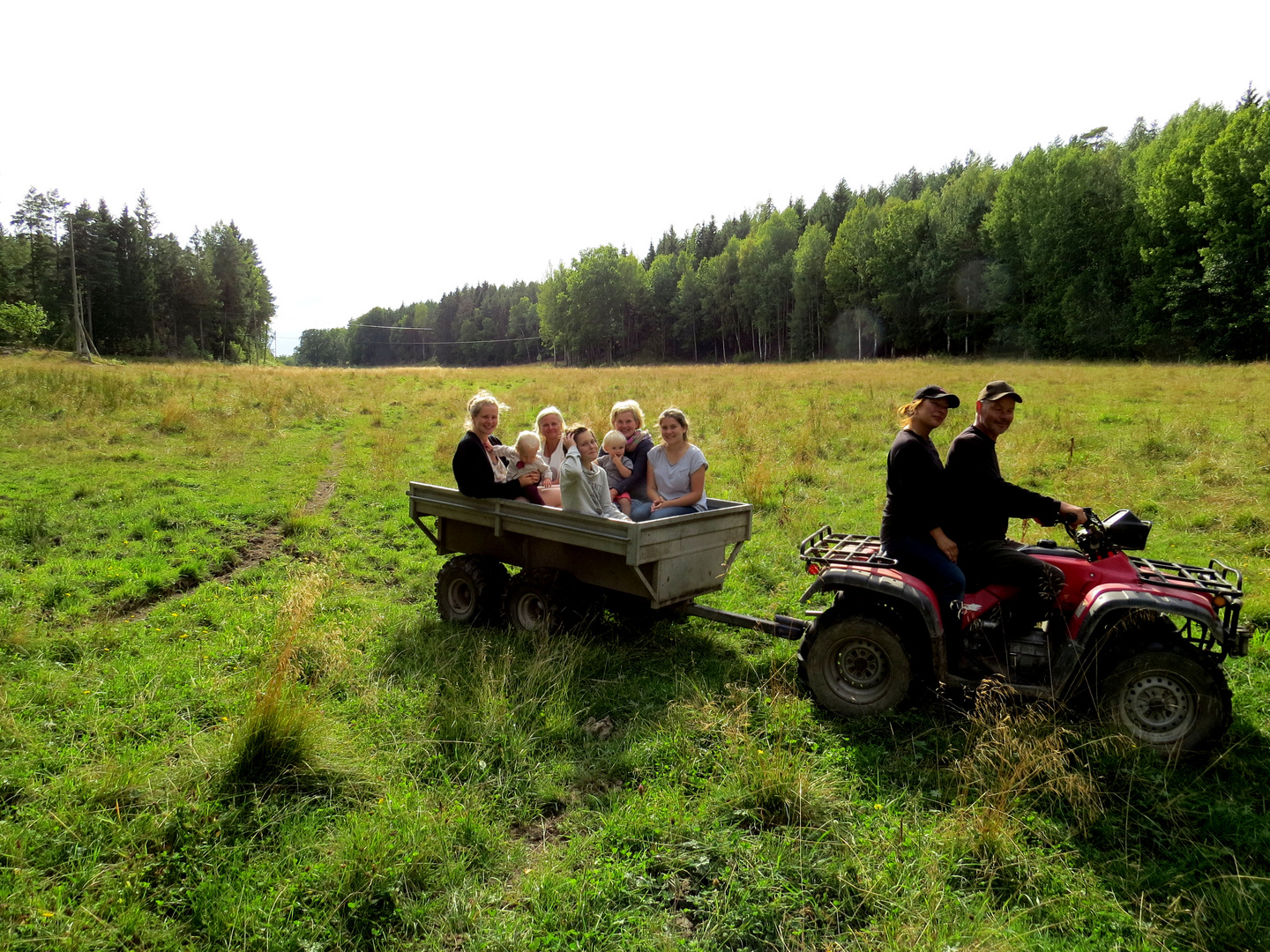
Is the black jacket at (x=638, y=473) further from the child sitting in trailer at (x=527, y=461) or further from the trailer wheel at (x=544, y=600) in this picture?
the trailer wheel at (x=544, y=600)

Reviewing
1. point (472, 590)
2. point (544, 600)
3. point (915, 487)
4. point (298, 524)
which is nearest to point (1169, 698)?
point (915, 487)

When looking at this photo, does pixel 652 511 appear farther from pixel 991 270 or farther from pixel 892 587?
pixel 991 270

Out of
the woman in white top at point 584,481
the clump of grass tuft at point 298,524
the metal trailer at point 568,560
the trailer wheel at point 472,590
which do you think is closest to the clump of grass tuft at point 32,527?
the clump of grass tuft at point 298,524

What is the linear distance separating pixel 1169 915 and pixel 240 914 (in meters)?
3.90

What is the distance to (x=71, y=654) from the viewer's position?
5.73m

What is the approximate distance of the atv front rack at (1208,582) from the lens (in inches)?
165

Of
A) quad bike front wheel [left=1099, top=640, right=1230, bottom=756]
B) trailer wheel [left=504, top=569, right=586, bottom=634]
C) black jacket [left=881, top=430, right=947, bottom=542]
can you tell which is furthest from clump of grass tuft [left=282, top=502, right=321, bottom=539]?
quad bike front wheel [left=1099, top=640, right=1230, bottom=756]

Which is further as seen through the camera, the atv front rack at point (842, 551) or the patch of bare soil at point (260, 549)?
the patch of bare soil at point (260, 549)

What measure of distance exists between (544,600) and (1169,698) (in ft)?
14.2

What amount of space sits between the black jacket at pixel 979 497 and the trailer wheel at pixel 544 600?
119 inches

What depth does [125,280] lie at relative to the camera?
62188 mm

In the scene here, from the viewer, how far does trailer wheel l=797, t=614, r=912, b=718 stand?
4.72 metres

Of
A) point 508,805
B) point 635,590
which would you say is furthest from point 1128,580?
point 508,805

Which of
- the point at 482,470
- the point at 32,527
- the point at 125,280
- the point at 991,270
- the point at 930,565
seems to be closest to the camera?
the point at 930,565
